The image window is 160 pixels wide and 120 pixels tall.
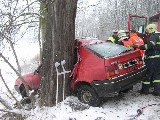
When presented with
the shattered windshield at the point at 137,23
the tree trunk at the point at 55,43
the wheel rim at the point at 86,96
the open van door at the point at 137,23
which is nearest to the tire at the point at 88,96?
the wheel rim at the point at 86,96

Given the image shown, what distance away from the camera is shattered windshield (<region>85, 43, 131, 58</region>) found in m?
7.08

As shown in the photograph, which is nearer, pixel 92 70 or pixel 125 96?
pixel 92 70

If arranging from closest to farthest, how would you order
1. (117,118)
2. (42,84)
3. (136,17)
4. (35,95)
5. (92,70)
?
(117,118) → (92,70) → (42,84) → (35,95) → (136,17)

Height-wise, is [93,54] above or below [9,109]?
above

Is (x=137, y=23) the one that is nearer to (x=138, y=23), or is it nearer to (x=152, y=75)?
(x=138, y=23)

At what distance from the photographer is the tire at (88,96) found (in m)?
6.97

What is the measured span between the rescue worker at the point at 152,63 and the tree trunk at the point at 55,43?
1.89 m

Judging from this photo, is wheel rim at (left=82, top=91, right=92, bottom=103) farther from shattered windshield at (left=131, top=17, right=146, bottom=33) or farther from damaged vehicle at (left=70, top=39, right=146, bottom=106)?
shattered windshield at (left=131, top=17, right=146, bottom=33)

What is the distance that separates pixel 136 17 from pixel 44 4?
6039 mm

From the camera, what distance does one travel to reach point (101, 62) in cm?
679

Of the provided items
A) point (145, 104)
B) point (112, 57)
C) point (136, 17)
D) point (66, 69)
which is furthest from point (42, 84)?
point (136, 17)

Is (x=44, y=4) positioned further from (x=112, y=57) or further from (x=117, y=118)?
(x=117, y=118)

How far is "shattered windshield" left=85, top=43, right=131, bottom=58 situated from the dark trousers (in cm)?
72

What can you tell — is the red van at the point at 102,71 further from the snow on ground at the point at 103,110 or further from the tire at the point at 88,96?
the snow on ground at the point at 103,110
